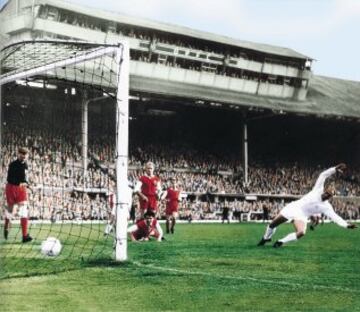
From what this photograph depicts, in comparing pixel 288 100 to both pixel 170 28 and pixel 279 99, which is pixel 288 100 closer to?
pixel 279 99

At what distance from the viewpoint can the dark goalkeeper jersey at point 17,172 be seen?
9.25 meters

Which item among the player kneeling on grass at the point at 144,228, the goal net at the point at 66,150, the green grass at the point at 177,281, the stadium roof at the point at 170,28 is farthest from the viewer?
the stadium roof at the point at 170,28

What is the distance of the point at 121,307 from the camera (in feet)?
14.0

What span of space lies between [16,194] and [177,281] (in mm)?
4471

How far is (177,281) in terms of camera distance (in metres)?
5.41

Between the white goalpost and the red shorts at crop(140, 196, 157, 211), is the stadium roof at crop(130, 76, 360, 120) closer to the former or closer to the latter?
the red shorts at crop(140, 196, 157, 211)

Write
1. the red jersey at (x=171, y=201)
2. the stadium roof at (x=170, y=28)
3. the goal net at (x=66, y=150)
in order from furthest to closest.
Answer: the stadium roof at (x=170, y=28)
the red jersey at (x=171, y=201)
the goal net at (x=66, y=150)

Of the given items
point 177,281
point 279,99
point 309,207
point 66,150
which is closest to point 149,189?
point 309,207

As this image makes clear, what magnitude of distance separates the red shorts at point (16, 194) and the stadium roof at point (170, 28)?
441 inches

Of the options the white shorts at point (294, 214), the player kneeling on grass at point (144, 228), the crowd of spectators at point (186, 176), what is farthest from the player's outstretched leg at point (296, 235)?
the crowd of spectators at point (186, 176)

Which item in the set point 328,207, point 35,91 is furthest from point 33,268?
point 35,91

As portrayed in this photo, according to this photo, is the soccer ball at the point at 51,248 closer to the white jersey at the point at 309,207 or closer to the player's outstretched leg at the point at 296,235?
the player's outstretched leg at the point at 296,235

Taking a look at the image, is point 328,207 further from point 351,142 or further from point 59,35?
point 351,142

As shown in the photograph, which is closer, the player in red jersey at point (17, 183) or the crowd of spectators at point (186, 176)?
the player in red jersey at point (17, 183)
